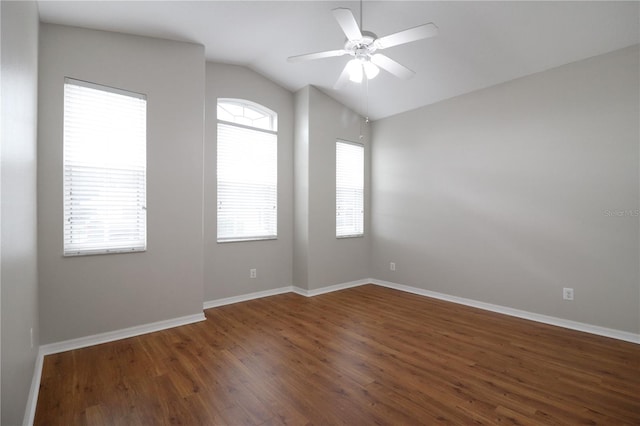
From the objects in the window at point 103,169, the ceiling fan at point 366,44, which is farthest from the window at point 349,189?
the window at point 103,169

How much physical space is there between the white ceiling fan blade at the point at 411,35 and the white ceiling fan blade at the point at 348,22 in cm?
19

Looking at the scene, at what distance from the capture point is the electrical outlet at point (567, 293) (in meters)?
3.38

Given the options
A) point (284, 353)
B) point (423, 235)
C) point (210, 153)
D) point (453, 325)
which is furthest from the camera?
point (423, 235)

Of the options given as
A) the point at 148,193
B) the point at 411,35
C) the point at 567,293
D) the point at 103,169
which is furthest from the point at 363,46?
the point at 567,293

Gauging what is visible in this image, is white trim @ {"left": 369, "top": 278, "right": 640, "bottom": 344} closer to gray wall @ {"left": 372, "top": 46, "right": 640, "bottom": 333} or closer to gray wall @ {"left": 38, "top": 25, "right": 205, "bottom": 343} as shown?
gray wall @ {"left": 372, "top": 46, "right": 640, "bottom": 333}

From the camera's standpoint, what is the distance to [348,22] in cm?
218

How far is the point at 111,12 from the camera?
279 cm

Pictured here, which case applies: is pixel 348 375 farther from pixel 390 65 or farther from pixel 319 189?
pixel 319 189

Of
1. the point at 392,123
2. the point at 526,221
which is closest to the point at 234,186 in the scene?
the point at 392,123

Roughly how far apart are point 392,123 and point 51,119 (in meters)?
4.38

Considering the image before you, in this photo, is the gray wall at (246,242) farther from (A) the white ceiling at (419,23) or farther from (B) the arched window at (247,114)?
(A) the white ceiling at (419,23)

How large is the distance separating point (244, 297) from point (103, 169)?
2.34m

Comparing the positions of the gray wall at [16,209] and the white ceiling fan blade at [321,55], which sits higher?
the white ceiling fan blade at [321,55]

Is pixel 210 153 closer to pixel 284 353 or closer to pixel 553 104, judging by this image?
pixel 284 353
